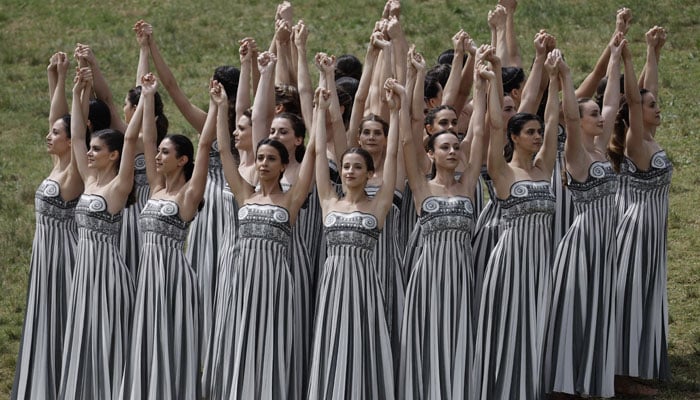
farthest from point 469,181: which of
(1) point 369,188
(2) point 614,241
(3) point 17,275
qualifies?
(3) point 17,275

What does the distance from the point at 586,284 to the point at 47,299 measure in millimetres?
3618

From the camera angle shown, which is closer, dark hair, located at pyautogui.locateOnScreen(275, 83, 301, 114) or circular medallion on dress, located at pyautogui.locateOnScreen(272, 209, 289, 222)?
circular medallion on dress, located at pyautogui.locateOnScreen(272, 209, 289, 222)

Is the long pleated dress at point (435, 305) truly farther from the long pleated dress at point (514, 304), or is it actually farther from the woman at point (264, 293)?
the woman at point (264, 293)

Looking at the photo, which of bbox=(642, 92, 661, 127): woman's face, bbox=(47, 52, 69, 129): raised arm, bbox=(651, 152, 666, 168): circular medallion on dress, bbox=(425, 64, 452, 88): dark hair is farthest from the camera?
bbox=(425, 64, 452, 88): dark hair

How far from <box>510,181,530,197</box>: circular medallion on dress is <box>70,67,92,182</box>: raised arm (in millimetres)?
2766

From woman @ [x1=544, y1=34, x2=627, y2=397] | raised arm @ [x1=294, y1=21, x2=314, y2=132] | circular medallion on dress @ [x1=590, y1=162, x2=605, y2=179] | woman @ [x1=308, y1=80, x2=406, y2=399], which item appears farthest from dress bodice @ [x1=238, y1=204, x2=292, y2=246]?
circular medallion on dress @ [x1=590, y1=162, x2=605, y2=179]

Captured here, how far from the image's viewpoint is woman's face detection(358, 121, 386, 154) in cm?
953

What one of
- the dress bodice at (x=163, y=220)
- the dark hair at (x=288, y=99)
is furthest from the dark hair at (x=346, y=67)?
the dress bodice at (x=163, y=220)

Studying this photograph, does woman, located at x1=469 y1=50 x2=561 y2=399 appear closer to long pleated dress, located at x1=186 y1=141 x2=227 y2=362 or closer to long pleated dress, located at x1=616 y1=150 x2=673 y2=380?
long pleated dress, located at x1=616 y1=150 x2=673 y2=380

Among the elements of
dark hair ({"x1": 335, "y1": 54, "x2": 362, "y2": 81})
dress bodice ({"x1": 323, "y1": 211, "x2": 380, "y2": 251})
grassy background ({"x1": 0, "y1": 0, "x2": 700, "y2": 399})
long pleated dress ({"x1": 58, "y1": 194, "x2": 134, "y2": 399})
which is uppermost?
grassy background ({"x1": 0, "y1": 0, "x2": 700, "y2": 399})

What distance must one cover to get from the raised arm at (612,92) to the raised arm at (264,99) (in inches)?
88.3

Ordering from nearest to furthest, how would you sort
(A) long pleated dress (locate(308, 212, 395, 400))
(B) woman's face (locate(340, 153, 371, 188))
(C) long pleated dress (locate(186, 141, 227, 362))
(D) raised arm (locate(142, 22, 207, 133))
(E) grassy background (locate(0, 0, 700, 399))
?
1. (A) long pleated dress (locate(308, 212, 395, 400))
2. (B) woman's face (locate(340, 153, 371, 188))
3. (D) raised arm (locate(142, 22, 207, 133))
4. (C) long pleated dress (locate(186, 141, 227, 362))
5. (E) grassy background (locate(0, 0, 700, 399))

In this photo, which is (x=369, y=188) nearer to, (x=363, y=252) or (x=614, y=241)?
(x=363, y=252)

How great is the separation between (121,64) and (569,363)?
10.2m
